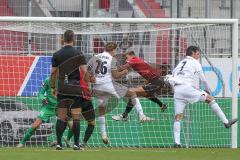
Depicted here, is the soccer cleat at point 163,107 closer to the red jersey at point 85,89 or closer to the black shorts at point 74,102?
the red jersey at point 85,89

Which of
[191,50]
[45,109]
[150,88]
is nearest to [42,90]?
[45,109]

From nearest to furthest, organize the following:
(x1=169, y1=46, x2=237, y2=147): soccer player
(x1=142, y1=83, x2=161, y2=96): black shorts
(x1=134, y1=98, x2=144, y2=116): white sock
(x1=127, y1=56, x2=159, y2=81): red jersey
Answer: (x1=169, y1=46, x2=237, y2=147): soccer player
(x1=127, y1=56, x2=159, y2=81): red jersey
(x1=134, y1=98, x2=144, y2=116): white sock
(x1=142, y1=83, x2=161, y2=96): black shorts

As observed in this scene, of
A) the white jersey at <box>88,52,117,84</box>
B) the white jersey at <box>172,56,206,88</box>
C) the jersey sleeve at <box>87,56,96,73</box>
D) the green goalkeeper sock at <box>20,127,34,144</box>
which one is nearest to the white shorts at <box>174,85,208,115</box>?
the white jersey at <box>172,56,206,88</box>

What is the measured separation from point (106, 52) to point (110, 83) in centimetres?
77

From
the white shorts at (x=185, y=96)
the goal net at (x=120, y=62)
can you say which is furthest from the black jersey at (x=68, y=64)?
the white shorts at (x=185, y=96)

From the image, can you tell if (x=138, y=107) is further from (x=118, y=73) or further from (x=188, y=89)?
(x=188, y=89)

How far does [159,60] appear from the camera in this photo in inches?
714

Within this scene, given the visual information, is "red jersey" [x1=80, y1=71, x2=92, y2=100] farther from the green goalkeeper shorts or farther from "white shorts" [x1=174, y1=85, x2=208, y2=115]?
"white shorts" [x1=174, y1=85, x2=208, y2=115]

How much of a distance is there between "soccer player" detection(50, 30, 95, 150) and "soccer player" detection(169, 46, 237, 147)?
281 centimetres

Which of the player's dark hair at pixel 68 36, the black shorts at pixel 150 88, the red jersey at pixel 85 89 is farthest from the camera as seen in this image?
the black shorts at pixel 150 88

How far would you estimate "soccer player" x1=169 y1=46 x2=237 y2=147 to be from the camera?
16609mm

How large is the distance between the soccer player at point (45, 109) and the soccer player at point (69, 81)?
2030 millimetres

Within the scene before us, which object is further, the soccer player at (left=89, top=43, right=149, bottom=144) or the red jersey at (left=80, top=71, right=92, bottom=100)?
the soccer player at (left=89, top=43, right=149, bottom=144)

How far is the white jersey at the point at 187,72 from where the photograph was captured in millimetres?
16531
